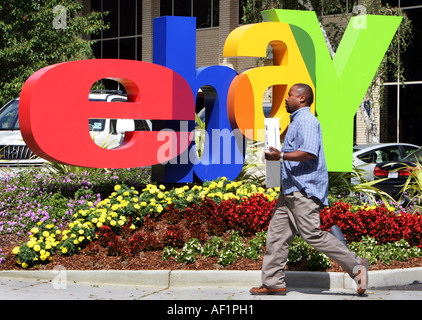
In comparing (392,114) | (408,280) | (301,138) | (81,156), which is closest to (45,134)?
(81,156)

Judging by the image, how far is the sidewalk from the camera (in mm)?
6953

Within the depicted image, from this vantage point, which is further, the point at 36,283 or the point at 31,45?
the point at 31,45

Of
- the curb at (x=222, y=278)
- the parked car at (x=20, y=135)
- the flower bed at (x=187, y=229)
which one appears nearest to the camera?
the curb at (x=222, y=278)

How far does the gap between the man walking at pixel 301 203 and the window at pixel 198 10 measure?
24.3 metres

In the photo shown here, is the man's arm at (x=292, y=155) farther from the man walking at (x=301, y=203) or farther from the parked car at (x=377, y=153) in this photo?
the parked car at (x=377, y=153)

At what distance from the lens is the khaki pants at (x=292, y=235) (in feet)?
21.8

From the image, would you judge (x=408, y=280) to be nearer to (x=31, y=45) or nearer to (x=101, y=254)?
(x=101, y=254)

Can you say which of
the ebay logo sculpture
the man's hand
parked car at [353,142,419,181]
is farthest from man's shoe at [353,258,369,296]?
parked car at [353,142,419,181]

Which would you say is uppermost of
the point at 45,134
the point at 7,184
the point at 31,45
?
the point at 31,45

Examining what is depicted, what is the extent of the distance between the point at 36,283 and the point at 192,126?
3.95 metres

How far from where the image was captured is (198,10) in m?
31.2

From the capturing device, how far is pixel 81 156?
9664 mm

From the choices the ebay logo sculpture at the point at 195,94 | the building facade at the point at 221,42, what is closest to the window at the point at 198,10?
the building facade at the point at 221,42

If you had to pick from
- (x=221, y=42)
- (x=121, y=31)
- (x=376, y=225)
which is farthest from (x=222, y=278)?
(x=121, y=31)
